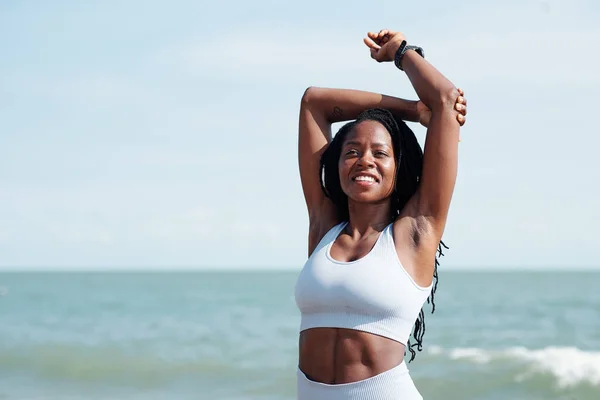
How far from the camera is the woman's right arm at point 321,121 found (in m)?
3.65

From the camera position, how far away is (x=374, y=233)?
11.2ft

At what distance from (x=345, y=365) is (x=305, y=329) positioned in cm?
21

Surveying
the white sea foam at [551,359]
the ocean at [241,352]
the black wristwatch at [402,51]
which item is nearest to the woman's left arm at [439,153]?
the black wristwatch at [402,51]

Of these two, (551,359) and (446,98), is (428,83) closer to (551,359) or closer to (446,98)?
(446,98)

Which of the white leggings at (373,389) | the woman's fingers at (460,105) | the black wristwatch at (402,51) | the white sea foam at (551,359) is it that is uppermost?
the black wristwatch at (402,51)

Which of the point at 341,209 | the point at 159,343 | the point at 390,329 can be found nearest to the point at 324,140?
the point at 341,209

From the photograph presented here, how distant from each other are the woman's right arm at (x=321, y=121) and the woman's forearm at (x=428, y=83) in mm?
100

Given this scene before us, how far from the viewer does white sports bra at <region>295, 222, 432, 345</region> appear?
3.18m

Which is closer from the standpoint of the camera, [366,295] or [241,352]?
[366,295]

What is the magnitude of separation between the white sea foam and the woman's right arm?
31.5 feet

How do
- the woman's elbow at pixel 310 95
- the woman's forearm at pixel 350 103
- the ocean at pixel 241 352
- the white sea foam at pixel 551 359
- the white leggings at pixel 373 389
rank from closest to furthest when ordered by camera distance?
the white leggings at pixel 373 389
the woman's forearm at pixel 350 103
the woman's elbow at pixel 310 95
the ocean at pixel 241 352
the white sea foam at pixel 551 359

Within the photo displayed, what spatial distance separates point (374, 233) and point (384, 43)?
0.96 meters

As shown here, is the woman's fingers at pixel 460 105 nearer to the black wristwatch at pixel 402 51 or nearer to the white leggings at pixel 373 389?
the black wristwatch at pixel 402 51

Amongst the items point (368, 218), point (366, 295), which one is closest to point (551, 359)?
point (368, 218)
